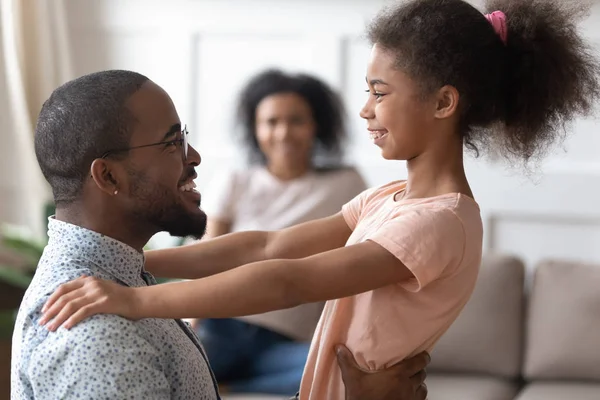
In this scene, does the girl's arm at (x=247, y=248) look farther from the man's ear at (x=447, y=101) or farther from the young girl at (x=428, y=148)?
the man's ear at (x=447, y=101)

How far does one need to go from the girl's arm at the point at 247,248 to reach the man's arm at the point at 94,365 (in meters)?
0.44

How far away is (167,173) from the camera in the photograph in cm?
148

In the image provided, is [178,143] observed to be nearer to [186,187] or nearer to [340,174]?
[186,187]

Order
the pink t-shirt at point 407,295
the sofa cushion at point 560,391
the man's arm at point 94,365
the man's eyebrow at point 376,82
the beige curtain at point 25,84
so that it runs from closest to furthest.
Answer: the man's arm at point 94,365 < the pink t-shirt at point 407,295 < the man's eyebrow at point 376,82 < the sofa cushion at point 560,391 < the beige curtain at point 25,84

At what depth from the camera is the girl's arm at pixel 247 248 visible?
177 centimetres

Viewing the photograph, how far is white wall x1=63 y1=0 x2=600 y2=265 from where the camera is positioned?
3.61 m

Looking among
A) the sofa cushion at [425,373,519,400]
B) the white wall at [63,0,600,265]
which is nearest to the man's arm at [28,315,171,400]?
the sofa cushion at [425,373,519,400]

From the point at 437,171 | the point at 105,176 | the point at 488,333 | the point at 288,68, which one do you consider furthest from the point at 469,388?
the point at 105,176

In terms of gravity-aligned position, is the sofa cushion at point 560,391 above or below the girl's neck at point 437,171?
below

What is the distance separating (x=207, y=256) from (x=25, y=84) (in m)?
2.43

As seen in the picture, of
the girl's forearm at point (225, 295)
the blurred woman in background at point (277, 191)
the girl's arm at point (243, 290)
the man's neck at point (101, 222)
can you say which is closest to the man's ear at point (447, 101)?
the girl's arm at point (243, 290)

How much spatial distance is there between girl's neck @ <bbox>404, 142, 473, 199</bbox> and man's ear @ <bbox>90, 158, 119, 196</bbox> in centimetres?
50

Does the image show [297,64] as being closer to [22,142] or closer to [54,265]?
[22,142]

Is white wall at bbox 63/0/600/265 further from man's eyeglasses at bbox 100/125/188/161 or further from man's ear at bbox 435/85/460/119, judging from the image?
man's eyeglasses at bbox 100/125/188/161
